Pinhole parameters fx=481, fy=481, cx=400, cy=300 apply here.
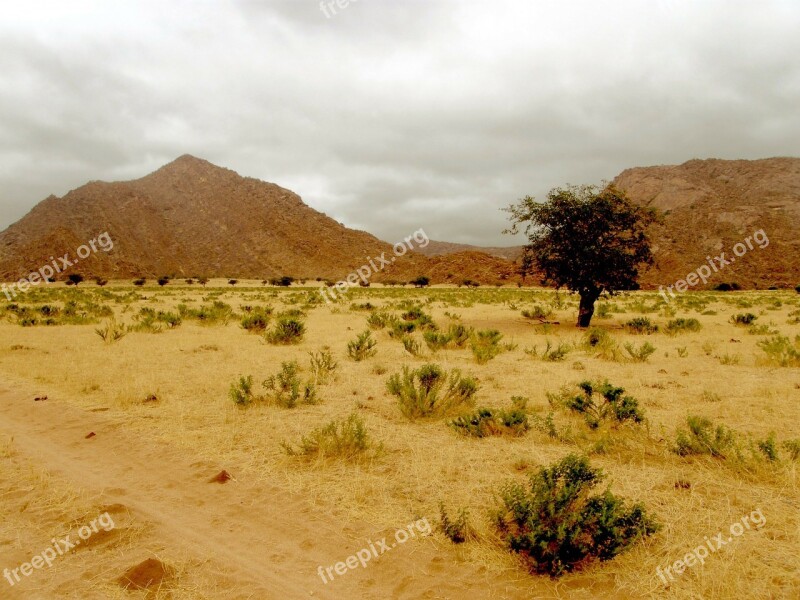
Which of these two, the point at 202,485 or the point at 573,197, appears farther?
the point at 573,197

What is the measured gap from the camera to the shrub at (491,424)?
5820mm

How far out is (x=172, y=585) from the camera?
3137 mm

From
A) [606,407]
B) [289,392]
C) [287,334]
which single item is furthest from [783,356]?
[287,334]

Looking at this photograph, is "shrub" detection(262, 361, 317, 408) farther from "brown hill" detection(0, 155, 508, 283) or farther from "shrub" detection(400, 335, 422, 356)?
"brown hill" detection(0, 155, 508, 283)

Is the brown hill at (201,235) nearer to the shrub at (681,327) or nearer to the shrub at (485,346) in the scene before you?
the shrub at (681,327)

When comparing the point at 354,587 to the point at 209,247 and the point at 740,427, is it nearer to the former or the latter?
the point at 740,427

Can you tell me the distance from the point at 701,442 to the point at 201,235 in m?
108

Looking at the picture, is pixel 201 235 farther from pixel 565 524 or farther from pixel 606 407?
pixel 565 524

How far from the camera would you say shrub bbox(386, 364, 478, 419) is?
6695 millimetres

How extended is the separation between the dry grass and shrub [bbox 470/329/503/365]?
0.24 meters

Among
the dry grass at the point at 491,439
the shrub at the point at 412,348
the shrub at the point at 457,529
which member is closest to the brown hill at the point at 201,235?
the shrub at the point at 412,348

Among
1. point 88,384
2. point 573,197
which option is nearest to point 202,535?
point 88,384

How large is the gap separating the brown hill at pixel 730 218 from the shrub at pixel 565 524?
8712cm

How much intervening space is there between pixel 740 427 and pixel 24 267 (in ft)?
343
